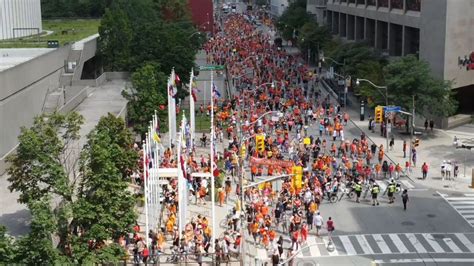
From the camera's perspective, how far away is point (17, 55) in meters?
59.0

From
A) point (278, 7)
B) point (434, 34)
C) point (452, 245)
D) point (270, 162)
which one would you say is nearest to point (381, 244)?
point (452, 245)

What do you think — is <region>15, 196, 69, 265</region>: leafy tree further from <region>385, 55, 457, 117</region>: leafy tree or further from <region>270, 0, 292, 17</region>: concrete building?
<region>270, 0, 292, 17</region>: concrete building

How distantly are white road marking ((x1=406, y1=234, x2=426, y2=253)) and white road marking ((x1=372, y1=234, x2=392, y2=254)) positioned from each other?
1.29m

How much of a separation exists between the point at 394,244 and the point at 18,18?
188 ft

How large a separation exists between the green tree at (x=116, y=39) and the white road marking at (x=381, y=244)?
137 ft

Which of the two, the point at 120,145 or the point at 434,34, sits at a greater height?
the point at 434,34

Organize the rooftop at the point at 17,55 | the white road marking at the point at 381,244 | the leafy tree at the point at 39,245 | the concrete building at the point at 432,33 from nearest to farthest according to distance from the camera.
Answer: the leafy tree at the point at 39,245, the white road marking at the point at 381,244, the rooftop at the point at 17,55, the concrete building at the point at 432,33

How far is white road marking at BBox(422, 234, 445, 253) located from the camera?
32656mm

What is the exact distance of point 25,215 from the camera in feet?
107

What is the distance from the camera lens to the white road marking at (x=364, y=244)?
32938 mm

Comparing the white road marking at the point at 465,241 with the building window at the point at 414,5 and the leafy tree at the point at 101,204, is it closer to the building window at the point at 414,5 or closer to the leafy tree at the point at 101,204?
the leafy tree at the point at 101,204

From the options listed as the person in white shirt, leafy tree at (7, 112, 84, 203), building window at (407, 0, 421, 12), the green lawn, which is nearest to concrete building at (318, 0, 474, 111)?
building window at (407, 0, 421, 12)

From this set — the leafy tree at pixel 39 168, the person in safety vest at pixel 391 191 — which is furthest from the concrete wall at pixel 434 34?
the leafy tree at pixel 39 168

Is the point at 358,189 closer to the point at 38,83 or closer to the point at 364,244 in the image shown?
the point at 364,244
